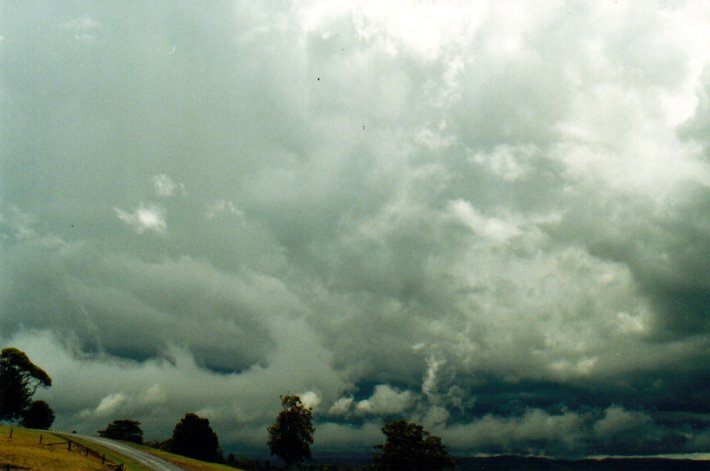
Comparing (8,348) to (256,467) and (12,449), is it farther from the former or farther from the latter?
(12,449)

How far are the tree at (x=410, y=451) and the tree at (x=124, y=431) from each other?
74.7m

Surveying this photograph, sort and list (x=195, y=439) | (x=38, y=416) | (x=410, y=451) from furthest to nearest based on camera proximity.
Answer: (x=38, y=416)
(x=195, y=439)
(x=410, y=451)

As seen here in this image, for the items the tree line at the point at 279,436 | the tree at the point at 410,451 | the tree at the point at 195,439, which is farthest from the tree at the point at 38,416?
the tree at the point at 410,451

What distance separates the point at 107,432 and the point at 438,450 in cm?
9502

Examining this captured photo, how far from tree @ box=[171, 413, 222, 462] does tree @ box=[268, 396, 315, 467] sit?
14417mm

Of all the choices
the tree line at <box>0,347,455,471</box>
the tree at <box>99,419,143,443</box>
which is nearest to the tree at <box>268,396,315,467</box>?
the tree line at <box>0,347,455,471</box>

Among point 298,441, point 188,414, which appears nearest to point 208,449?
point 188,414

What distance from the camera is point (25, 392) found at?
117 m

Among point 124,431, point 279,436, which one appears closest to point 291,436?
point 279,436

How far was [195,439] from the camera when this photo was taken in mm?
114375

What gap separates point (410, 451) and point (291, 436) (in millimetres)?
25580

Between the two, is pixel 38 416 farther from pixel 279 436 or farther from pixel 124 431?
pixel 279 436

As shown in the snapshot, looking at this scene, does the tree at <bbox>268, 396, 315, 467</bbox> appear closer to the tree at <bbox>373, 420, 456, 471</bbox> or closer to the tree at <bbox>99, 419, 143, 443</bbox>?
the tree at <bbox>373, 420, 456, 471</bbox>

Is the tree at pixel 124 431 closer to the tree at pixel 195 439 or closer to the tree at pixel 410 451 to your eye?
the tree at pixel 195 439
